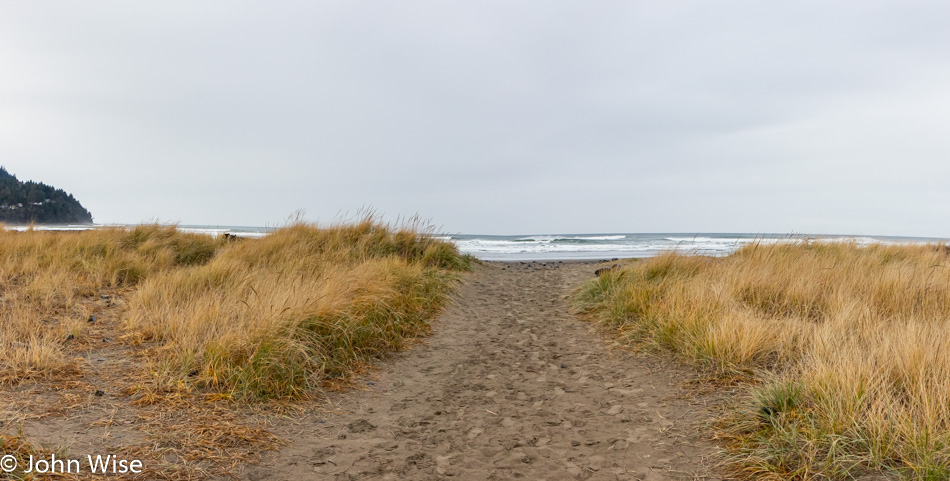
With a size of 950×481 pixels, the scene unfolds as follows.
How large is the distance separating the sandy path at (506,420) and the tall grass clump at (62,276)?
8.52ft

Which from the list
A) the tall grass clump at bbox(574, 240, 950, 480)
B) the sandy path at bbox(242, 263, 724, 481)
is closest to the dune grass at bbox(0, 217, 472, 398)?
the sandy path at bbox(242, 263, 724, 481)

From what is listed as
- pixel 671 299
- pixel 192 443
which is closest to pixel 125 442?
pixel 192 443

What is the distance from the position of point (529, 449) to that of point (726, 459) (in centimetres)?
136

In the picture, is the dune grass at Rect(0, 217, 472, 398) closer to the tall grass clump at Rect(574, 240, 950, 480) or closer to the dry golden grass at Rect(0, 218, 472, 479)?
the dry golden grass at Rect(0, 218, 472, 479)

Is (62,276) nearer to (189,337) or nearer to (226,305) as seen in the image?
(226,305)

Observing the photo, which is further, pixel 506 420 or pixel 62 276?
pixel 62 276

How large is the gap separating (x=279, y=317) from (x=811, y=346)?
519 centimetres

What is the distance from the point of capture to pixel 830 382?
357 centimetres

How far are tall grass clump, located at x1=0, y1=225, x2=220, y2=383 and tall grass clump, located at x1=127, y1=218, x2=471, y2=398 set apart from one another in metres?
0.79

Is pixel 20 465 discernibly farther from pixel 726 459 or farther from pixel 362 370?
pixel 726 459

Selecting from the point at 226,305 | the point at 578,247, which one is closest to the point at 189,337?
the point at 226,305

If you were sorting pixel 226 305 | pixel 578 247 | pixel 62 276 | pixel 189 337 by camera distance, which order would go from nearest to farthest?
pixel 189 337, pixel 226 305, pixel 62 276, pixel 578 247

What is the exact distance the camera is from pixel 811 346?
15.4 ft

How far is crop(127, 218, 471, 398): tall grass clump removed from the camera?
455 cm
